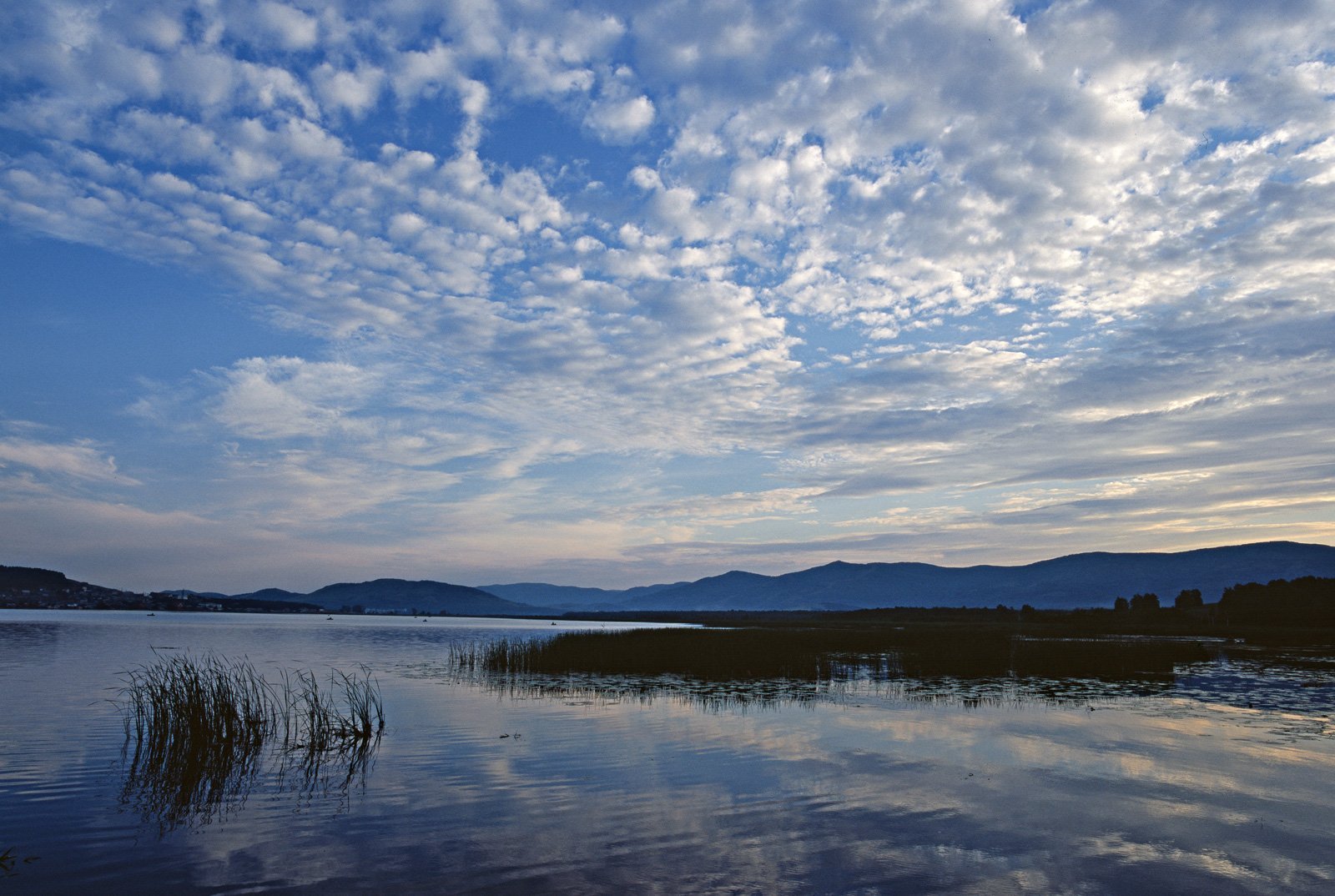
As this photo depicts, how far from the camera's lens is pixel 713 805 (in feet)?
50.5

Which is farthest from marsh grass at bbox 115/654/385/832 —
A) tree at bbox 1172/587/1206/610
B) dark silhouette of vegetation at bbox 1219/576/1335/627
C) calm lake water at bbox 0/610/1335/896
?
tree at bbox 1172/587/1206/610

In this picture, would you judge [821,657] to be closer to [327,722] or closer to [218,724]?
[327,722]

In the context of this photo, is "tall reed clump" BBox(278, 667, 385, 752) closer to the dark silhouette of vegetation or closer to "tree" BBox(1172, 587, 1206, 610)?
the dark silhouette of vegetation

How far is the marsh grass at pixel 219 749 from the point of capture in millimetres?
15805

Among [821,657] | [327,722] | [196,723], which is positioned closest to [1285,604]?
[821,657]

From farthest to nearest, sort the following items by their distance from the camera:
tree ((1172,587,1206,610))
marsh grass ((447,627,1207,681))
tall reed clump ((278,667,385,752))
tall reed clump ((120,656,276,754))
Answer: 1. tree ((1172,587,1206,610))
2. marsh grass ((447,627,1207,681))
3. tall reed clump ((278,667,385,752))
4. tall reed clump ((120,656,276,754))

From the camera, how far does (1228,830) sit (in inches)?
548

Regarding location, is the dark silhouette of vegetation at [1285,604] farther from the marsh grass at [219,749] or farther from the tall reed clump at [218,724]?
the marsh grass at [219,749]

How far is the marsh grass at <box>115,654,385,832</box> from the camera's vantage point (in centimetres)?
1580

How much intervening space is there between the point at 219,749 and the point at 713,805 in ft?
43.7

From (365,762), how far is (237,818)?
5073 mm

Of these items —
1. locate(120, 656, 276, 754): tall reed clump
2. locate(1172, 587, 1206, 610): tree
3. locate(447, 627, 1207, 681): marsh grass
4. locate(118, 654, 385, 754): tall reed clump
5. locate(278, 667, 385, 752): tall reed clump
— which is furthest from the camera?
locate(1172, 587, 1206, 610): tree

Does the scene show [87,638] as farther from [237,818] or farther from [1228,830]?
[1228,830]

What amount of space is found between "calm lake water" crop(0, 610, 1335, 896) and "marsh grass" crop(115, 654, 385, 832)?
0.54 feet
